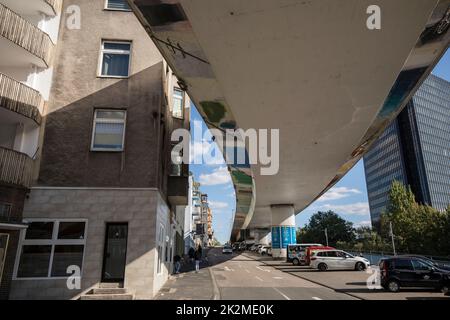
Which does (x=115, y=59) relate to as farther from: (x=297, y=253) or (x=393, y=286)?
(x=297, y=253)

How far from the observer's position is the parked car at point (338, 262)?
87.8 feet

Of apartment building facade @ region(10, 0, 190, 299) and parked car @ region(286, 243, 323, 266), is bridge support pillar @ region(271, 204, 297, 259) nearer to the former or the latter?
parked car @ region(286, 243, 323, 266)

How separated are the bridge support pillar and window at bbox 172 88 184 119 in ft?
86.6

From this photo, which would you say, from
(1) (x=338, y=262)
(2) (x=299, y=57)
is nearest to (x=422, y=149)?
(1) (x=338, y=262)

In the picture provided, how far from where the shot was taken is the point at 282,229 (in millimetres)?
43469

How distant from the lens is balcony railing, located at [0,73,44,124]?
12765mm

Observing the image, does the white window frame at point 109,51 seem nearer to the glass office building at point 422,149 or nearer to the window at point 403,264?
the window at point 403,264

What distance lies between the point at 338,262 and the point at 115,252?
63.7ft

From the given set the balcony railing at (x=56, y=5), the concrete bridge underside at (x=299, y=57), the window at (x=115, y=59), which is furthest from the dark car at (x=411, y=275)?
the balcony railing at (x=56, y=5)

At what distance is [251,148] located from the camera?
66.3ft

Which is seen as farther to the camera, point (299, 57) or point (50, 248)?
point (50, 248)

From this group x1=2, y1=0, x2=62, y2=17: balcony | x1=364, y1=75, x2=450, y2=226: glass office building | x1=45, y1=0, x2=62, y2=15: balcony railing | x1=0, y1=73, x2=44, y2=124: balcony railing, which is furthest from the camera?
x1=364, y1=75, x2=450, y2=226: glass office building

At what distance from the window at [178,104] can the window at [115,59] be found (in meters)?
6.40

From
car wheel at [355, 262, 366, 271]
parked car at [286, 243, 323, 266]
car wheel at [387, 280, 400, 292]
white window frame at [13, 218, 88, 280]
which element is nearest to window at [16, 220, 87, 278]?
white window frame at [13, 218, 88, 280]
